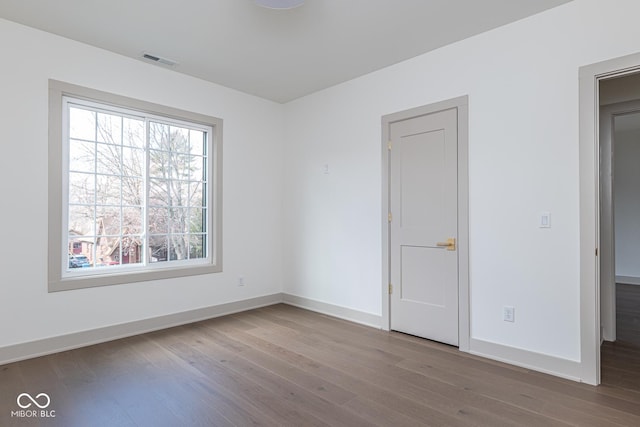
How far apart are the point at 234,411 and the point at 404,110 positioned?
10.3 ft

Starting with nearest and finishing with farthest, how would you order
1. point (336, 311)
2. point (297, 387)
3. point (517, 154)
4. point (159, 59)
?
1. point (297, 387)
2. point (517, 154)
3. point (159, 59)
4. point (336, 311)

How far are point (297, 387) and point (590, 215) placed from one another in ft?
8.12

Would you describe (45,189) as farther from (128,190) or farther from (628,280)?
(628,280)

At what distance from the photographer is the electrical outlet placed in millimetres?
2871

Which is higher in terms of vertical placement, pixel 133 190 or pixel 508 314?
pixel 133 190

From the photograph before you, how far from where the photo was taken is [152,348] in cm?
320

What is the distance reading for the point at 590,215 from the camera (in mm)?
2514

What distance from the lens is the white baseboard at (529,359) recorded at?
2574 millimetres

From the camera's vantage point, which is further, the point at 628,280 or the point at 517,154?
the point at 628,280

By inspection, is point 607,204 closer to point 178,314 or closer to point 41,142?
point 178,314

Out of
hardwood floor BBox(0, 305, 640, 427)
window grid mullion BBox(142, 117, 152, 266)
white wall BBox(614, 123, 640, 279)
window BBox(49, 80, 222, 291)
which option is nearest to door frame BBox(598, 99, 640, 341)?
hardwood floor BBox(0, 305, 640, 427)

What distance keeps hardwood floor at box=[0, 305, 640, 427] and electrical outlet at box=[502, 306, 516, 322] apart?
0.38 meters

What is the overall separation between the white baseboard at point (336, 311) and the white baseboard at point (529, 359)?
1.10 meters

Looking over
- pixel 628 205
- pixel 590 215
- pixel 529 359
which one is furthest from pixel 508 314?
pixel 628 205
